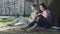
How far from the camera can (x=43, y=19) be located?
2605mm

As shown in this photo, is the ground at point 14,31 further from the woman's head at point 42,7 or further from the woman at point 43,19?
the woman's head at point 42,7

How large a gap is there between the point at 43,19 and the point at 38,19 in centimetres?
6

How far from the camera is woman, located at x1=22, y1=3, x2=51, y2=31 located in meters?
2.60

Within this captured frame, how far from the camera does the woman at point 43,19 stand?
8.52 ft

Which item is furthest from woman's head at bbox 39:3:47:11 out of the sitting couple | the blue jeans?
the blue jeans

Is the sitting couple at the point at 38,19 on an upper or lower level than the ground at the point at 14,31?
upper

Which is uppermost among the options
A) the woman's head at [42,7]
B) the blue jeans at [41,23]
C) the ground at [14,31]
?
the woman's head at [42,7]

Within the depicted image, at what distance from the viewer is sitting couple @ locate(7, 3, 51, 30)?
2600 millimetres

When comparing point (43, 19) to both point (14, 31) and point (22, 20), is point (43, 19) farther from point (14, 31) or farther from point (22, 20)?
point (14, 31)

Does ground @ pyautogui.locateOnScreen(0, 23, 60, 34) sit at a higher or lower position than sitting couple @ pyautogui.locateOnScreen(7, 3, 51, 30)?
lower

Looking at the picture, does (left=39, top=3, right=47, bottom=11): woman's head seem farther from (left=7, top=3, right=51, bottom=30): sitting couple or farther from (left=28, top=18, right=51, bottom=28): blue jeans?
(left=28, top=18, right=51, bottom=28): blue jeans

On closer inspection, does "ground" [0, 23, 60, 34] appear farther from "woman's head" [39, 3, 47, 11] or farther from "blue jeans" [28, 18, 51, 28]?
"woman's head" [39, 3, 47, 11]

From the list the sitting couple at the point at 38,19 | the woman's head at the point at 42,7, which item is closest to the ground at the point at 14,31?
the sitting couple at the point at 38,19

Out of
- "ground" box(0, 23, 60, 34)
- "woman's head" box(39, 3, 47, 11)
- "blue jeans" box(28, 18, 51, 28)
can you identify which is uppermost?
"woman's head" box(39, 3, 47, 11)
